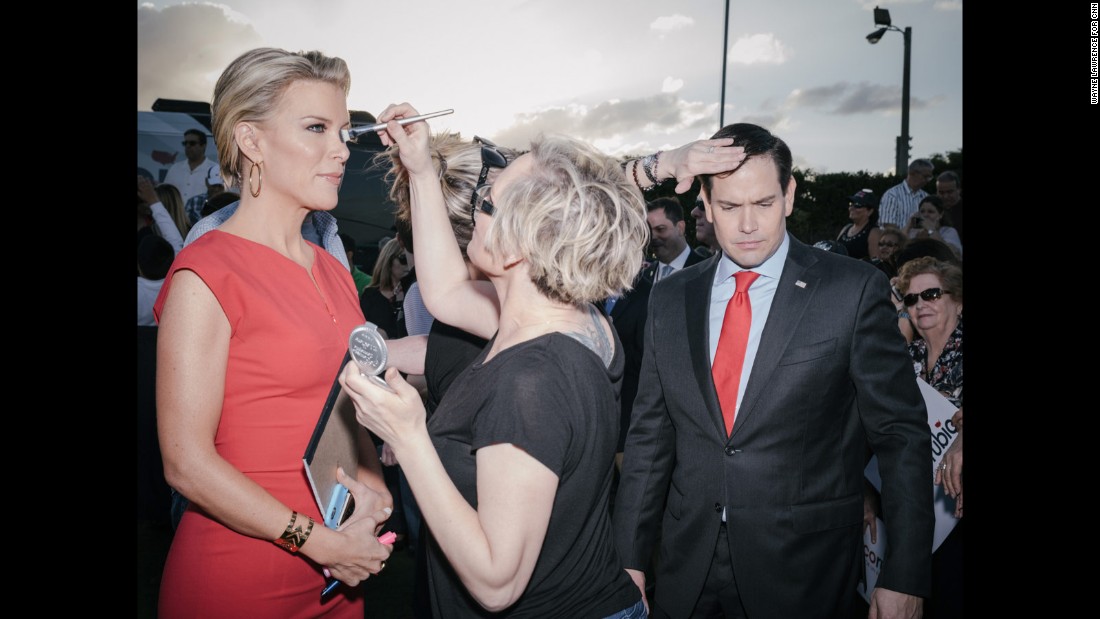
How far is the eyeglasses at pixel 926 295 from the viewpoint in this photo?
3432mm

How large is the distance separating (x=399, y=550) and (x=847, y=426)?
378 centimetres

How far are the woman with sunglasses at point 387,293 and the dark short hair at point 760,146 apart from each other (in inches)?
106

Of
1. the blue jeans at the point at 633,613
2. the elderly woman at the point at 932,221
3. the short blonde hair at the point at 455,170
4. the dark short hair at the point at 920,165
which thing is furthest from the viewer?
the dark short hair at the point at 920,165

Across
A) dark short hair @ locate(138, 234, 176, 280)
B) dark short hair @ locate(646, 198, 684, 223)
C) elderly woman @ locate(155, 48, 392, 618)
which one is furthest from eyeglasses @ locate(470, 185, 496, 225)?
dark short hair @ locate(646, 198, 684, 223)

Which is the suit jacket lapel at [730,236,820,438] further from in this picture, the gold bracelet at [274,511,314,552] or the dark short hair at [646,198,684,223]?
the dark short hair at [646,198,684,223]

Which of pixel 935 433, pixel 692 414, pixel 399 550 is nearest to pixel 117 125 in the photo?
pixel 692 414

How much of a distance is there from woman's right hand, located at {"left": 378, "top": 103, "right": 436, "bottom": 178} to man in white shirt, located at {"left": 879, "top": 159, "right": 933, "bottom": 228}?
7616mm

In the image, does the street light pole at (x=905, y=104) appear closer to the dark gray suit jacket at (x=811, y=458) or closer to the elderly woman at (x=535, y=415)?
the dark gray suit jacket at (x=811, y=458)

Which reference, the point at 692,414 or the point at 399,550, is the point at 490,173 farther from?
the point at 399,550

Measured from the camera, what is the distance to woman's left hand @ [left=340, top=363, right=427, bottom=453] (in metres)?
1.34

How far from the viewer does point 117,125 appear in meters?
1.48

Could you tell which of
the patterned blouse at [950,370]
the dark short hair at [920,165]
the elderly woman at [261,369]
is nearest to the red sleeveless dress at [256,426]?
the elderly woman at [261,369]

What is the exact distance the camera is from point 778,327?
7.29ft

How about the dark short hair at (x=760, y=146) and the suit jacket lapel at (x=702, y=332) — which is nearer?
the suit jacket lapel at (x=702, y=332)
